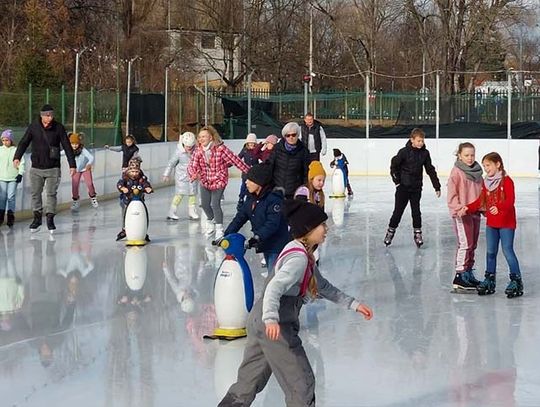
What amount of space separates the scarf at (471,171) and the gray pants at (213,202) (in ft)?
13.5

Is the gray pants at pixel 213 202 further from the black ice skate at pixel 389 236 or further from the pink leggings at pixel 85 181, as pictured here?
the pink leggings at pixel 85 181

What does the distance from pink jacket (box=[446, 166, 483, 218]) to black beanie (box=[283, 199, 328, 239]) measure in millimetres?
4754

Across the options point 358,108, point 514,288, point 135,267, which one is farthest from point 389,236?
point 358,108

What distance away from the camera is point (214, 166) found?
12.9 metres

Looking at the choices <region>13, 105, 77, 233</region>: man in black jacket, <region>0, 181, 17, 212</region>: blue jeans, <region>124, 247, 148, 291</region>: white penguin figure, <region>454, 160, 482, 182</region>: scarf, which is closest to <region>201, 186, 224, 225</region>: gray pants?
<region>124, 247, 148, 291</region>: white penguin figure

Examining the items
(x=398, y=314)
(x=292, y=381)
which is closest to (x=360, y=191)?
(x=398, y=314)

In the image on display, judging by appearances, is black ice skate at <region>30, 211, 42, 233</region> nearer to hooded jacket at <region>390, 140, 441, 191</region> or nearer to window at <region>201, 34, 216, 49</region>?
hooded jacket at <region>390, 140, 441, 191</region>

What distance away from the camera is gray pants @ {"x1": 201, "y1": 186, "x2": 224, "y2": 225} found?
13.1 m

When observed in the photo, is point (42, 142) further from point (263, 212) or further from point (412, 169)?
point (263, 212)

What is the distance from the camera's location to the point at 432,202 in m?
19.6

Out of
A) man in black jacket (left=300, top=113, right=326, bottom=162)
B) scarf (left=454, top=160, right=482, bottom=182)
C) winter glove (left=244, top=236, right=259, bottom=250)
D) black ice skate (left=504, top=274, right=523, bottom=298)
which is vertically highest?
man in black jacket (left=300, top=113, right=326, bottom=162)

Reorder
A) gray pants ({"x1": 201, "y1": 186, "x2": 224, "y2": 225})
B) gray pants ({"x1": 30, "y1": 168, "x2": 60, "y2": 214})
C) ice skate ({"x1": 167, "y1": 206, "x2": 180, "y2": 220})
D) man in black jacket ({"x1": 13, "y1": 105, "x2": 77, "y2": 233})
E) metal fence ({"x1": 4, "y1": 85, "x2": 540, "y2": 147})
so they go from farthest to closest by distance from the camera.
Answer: metal fence ({"x1": 4, "y1": 85, "x2": 540, "y2": 147}) < ice skate ({"x1": 167, "y1": 206, "x2": 180, "y2": 220}) < gray pants ({"x1": 30, "y1": 168, "x2": 60, "y2": 214}) < man in black jacket ({"x1": 13, "y1": 105, "x2": 77, "y2": 233}) < gray pants ({"x1": 201, "y1": 186, "x2": 224, "y2": 225})

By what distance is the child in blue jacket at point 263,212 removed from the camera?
24.0 ft

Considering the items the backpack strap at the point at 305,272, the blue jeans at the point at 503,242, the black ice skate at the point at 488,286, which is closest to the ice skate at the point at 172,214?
the black ice skate at the point at 488,286
